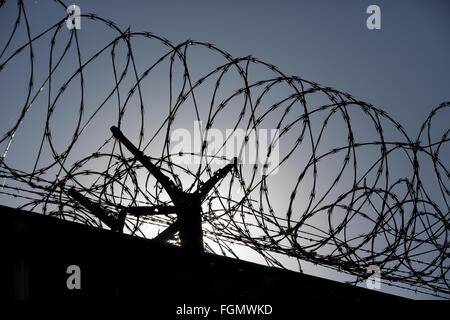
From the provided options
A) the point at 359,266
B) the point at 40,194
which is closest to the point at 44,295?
the point at 40,194

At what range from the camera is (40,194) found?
185 inches

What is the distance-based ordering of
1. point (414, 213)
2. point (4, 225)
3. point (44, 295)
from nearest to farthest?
point (4, 225) → point (44, 295) → point (414, 213)

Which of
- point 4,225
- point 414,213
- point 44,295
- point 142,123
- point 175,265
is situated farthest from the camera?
point 414,213

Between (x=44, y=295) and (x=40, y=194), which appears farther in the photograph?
(x=40, y=194)

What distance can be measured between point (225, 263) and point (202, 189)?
1172mm

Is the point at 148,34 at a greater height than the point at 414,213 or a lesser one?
greater

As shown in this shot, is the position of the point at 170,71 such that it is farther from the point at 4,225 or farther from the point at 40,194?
the point at 4,225

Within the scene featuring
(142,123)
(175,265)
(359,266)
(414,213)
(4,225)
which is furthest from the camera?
(414,213)

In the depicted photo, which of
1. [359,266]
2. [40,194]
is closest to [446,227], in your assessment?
[359,266]

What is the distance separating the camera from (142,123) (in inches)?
208

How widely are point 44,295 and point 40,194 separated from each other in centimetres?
98

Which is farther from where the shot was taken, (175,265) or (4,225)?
(175,265)

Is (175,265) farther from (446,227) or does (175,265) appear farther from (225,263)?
(446,227)
